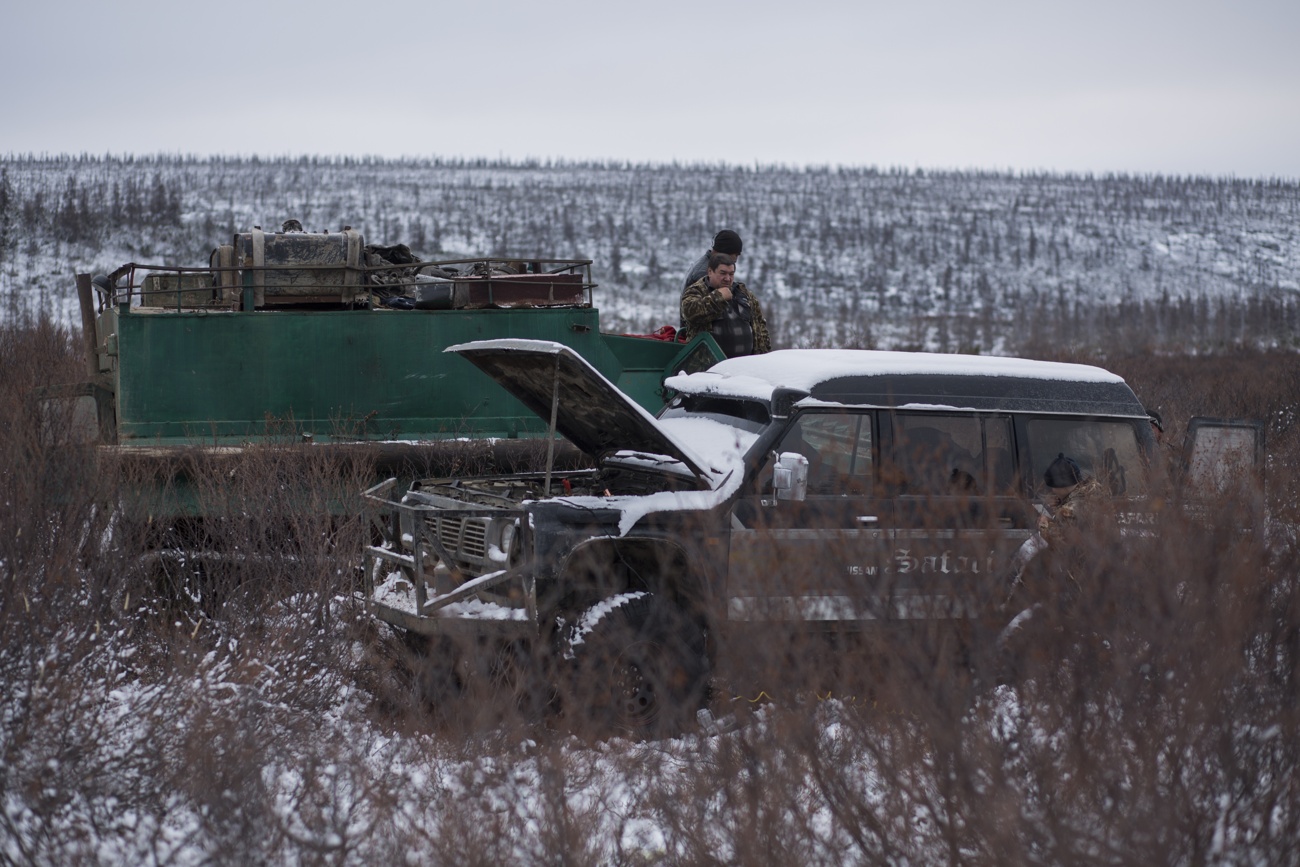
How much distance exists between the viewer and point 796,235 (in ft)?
237

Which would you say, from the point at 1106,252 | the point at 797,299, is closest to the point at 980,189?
the point at 1106,252

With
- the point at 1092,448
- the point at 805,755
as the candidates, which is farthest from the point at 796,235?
the point at 805,755

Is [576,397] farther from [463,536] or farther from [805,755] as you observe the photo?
[805,755]

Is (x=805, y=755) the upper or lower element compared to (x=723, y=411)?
lower

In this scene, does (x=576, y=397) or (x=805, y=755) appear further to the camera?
(x=576, y=397)

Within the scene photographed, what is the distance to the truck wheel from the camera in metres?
5.28

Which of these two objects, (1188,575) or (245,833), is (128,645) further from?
(1188,575)

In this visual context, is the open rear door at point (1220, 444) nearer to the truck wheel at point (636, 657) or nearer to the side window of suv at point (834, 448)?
the side window of suv at point (834, 448)

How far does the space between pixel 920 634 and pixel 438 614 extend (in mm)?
2735

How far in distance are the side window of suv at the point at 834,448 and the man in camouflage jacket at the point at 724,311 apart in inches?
117

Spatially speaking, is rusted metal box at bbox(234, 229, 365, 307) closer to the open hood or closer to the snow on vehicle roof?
the open hood

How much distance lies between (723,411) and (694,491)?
2.80 ft

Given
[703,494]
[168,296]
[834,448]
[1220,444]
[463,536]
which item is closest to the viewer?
[703,494]

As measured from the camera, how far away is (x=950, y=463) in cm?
596
